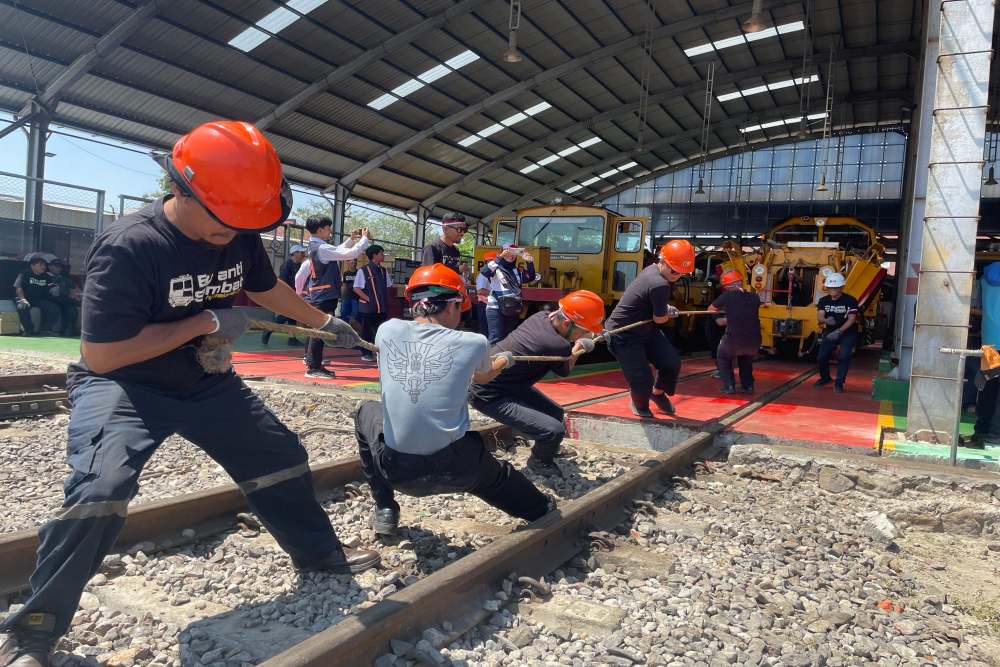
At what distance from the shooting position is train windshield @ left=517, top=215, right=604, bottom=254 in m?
12.4

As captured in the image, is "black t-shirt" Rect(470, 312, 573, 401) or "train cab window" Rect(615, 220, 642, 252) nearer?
"black t-shirt" Rect(470, 312, 573, 401)

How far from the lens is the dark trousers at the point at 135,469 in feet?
7.08

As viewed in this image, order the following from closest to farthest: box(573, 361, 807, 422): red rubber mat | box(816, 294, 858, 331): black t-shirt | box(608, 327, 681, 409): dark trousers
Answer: box(608, 327, 681, 409): dark trousers, box(573, 361, 807, 422): red rubber mat, box(816, 294, 858, 331): black t-shirt

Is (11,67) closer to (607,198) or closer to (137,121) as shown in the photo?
(137,121)

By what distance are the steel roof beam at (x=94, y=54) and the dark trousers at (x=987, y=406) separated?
49.0 feet

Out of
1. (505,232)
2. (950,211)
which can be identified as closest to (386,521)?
(950,211)

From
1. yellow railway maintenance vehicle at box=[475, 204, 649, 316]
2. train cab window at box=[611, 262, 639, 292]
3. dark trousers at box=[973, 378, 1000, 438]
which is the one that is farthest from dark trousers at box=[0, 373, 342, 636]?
train cab window at box=[611, 262, 639, 292]

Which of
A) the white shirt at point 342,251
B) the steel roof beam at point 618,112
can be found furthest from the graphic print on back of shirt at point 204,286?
the steel roof beam at point 618,112

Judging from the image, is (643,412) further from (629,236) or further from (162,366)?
(629,236)

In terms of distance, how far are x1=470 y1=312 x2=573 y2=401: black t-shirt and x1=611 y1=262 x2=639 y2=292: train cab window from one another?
7.36 m

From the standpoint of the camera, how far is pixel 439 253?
773cm

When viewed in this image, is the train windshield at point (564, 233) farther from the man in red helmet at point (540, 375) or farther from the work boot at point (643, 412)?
the man in red helmet at point (540, 375)

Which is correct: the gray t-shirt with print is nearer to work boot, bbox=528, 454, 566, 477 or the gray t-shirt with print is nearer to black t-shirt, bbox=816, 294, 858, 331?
work boot, bbox=528, 454, 566, 477

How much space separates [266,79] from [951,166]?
16.1 meters
